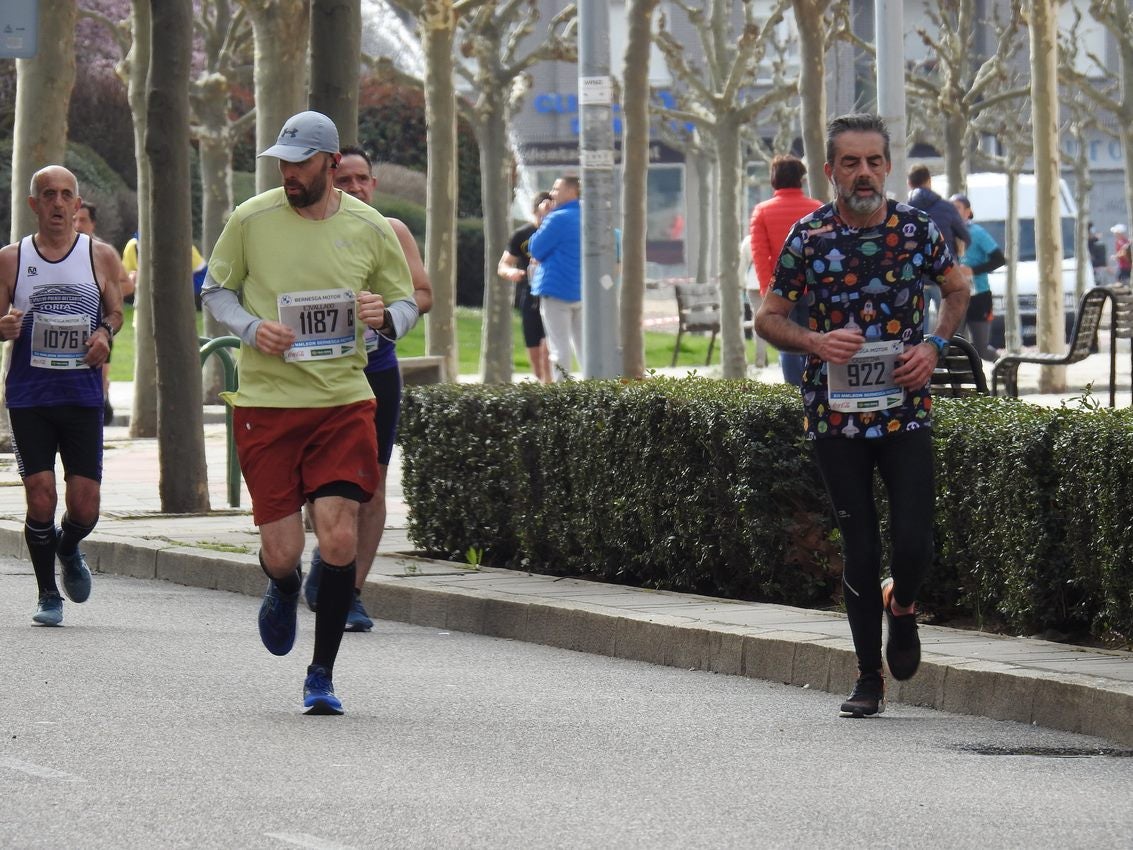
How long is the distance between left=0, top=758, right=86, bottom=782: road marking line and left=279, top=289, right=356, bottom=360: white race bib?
1.57 m

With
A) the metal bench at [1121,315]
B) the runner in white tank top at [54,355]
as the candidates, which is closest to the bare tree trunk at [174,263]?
the runner in white tank top at [54,355]

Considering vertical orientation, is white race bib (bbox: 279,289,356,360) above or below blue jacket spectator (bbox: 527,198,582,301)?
below

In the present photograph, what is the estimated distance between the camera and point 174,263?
42.6 feet

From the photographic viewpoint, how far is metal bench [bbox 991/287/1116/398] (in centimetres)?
1712

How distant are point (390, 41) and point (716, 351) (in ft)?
77.5

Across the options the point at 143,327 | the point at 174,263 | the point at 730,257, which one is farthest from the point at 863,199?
the point at 730,257

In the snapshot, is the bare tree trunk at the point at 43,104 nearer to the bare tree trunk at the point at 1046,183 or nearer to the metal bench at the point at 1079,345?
the metal bench at the point at 1079,345

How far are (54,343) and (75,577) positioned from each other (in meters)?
1.04

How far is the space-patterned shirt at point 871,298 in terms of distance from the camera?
719 cm

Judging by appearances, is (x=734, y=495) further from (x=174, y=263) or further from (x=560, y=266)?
(x=560, y=266)

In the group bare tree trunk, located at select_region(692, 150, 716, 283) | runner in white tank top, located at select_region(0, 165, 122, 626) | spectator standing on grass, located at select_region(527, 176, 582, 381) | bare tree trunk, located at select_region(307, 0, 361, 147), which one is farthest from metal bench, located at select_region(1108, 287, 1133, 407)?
bare tree trunk, located at select_region(692, 150, 716, 283)

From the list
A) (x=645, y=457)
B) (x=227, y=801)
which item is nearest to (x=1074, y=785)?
(x=227, y=801)

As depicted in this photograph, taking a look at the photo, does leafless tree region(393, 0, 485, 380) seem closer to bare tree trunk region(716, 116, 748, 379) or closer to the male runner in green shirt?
bare tree trunk region(716, 116, 748, 379)

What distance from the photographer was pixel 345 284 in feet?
24.4
